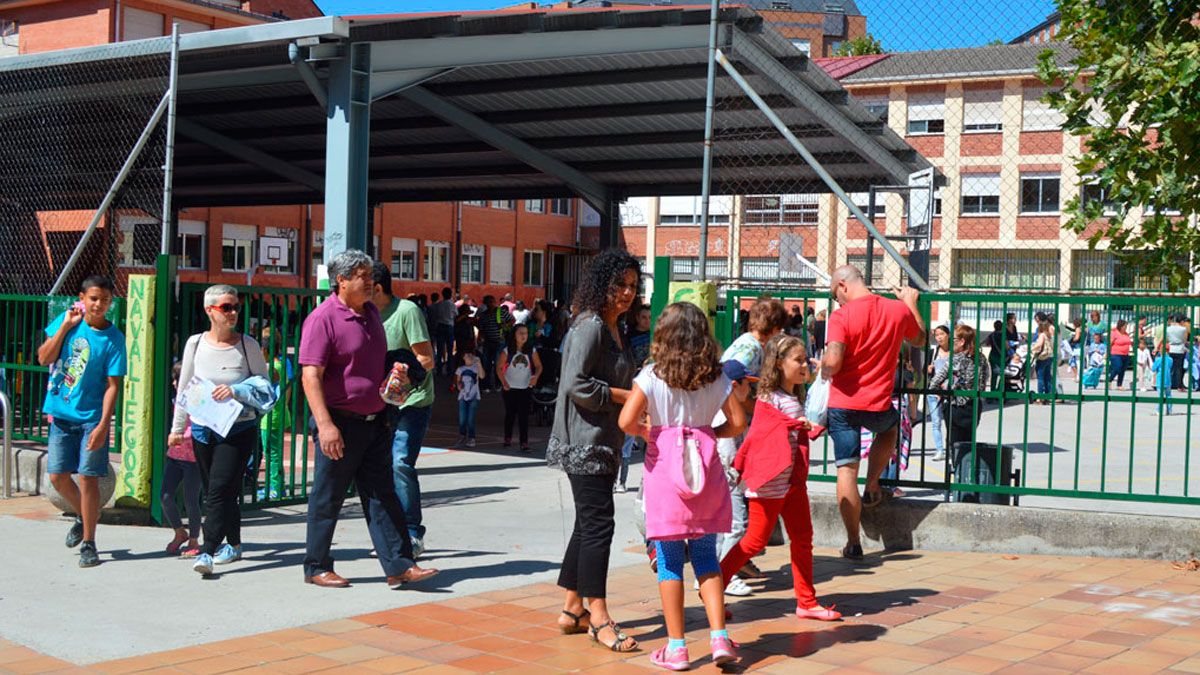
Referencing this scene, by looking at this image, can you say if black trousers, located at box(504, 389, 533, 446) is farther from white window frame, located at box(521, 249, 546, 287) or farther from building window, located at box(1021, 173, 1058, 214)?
white window frame, located at box(521, 249, 546, 287)

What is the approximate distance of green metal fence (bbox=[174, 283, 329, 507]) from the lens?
28.7 ft

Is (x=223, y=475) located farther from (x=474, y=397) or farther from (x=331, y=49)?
(x=474, y=397)

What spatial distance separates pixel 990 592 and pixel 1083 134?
9.55 feet

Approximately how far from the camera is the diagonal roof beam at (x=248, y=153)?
64.6ft

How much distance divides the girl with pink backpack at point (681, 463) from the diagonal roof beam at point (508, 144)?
416 inches

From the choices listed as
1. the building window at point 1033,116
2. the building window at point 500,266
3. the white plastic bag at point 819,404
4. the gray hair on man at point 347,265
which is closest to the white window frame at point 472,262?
Result: the building window at point 500,266

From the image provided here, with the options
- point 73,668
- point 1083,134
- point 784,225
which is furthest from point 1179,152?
point 784,225

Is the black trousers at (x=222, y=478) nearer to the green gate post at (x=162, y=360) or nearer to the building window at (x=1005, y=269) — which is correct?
the green gate post at (x=162, y=360)

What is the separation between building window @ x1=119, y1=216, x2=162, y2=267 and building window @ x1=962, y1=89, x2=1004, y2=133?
28857 millimetres

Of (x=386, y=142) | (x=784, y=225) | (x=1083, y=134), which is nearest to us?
(x=1083, y=134)

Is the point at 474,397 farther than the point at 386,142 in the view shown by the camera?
No

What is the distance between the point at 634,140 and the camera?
1930cm

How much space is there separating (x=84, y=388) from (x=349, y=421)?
1831mm

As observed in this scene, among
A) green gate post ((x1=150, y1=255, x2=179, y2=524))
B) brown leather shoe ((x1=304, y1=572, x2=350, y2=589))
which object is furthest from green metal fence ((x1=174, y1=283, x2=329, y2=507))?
brown leather shoe ((x1=304, y1=572, x2=350, y2=589))
